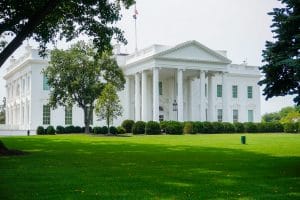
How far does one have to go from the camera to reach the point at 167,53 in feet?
163

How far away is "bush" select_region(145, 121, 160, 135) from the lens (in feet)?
143

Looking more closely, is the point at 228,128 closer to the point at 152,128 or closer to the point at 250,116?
the point at 152,128

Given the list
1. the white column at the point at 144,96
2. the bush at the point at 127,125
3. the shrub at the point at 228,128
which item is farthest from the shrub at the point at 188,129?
the white column at the point at 144,96

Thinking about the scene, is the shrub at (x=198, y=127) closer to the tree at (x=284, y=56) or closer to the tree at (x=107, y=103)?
the tree at (x=107, y=103)

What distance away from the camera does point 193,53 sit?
5119 cm

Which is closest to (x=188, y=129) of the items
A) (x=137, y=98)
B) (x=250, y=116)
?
(x=137, y=98)

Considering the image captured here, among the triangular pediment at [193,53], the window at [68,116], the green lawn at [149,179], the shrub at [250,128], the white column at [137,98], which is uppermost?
the triangular pediment at [193,53]

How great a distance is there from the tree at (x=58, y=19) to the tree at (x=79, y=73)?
844 inches

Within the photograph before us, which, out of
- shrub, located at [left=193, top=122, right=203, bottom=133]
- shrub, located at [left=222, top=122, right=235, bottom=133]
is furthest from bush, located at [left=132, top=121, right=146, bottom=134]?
shrub, located at [left=222, top=122, right=235, bottom=133]

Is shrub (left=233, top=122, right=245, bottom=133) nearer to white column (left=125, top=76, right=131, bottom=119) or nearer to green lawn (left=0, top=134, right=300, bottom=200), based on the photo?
white column (left=125, top=76, right=131, bottom=119)

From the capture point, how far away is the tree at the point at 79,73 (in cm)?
4363

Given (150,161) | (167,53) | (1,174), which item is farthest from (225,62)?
(1,174)

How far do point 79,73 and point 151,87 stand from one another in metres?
14.3

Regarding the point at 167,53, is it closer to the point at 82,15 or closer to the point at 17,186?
the point at 82,15
